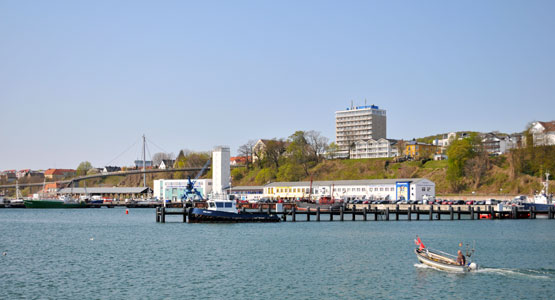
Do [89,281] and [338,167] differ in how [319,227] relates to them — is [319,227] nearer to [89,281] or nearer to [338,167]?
[89,281]

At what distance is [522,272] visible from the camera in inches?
1324

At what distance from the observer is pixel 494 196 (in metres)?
109

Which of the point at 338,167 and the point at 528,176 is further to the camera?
the point at 338,167

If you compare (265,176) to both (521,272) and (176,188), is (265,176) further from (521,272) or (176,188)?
(521,272)

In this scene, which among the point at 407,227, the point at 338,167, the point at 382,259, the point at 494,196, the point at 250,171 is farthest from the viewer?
the point at 250,171

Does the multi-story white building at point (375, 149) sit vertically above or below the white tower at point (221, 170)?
above

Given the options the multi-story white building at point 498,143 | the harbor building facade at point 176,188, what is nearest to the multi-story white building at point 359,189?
the harbor building facade at point 176,188

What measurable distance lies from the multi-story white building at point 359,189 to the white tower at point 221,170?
377 inches

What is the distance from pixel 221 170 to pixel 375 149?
60.8 m

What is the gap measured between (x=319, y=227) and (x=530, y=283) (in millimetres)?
35616

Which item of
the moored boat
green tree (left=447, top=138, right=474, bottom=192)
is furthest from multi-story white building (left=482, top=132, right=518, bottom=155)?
the moored boat

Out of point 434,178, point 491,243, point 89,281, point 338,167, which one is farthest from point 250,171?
point 89,281

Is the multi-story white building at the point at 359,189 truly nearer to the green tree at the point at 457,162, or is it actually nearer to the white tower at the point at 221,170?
the white tower at the point at 221,170

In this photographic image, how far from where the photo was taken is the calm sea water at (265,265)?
28906mm
